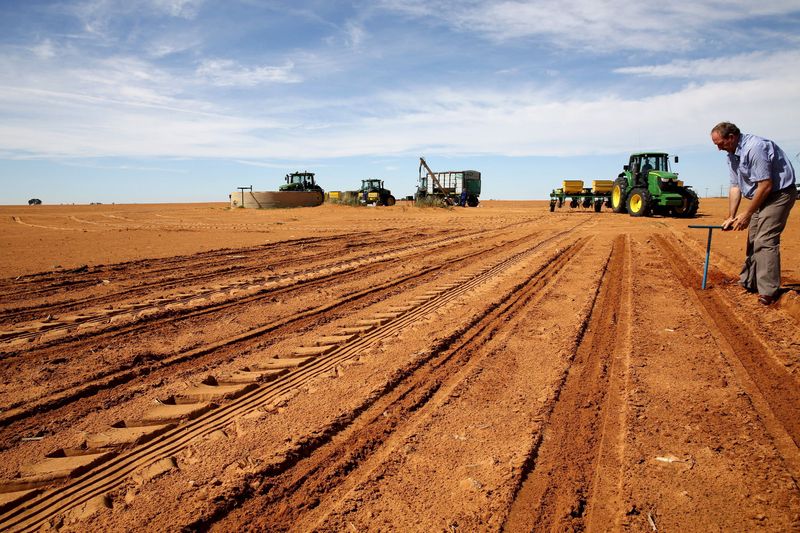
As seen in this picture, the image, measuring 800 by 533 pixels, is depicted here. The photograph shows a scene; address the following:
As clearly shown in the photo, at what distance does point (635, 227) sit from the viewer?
1697 cm

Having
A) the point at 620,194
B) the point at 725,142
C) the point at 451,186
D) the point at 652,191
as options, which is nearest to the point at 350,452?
the point at 725,142

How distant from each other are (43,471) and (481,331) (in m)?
3.53

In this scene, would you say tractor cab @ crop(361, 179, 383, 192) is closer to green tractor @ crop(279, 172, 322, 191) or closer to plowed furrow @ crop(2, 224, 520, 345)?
green tractor @ crop(279, 172, 322, 191)

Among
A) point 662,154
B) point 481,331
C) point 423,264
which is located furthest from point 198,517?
point 662,154

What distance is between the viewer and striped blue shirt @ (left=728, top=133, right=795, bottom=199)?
5.72 meters

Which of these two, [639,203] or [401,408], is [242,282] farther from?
[639,203]

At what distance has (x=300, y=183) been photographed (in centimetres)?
3728

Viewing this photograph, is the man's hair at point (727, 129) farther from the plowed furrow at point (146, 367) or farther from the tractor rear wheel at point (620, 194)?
the tractor rear wheel at point (620, 194)

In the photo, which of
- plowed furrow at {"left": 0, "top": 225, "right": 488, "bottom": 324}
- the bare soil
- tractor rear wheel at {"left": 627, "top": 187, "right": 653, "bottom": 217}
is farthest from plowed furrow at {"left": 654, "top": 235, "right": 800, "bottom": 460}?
tractor rear wheel at {"left": 627, "top": 187, "right": 653, "bottom": 217}

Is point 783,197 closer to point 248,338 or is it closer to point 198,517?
point 248,338

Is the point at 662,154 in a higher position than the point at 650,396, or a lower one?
higher

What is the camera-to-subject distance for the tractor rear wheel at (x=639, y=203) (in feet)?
68.7

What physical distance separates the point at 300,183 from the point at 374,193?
5.61 m

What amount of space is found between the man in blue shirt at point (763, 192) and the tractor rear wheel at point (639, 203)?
16186 mm
